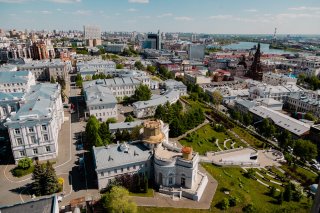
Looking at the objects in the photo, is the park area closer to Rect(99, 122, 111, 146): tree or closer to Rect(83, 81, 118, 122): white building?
Rect(99, 122, 111, 146): tree

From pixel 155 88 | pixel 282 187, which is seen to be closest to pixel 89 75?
pixel 155 88

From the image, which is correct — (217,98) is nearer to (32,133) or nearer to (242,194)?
(242,194)

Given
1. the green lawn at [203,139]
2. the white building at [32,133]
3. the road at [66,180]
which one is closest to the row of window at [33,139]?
the white building at [32,133]

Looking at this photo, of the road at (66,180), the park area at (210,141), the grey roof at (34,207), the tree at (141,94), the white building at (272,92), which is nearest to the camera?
the grey roof at (34,207)

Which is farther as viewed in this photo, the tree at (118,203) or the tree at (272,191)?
the tree at (272,191)

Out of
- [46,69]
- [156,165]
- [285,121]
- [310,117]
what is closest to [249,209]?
[156,165]

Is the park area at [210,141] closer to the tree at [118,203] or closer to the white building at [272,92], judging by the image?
the tree at [118,203]

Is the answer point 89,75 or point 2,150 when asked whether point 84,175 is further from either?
point 89,75
